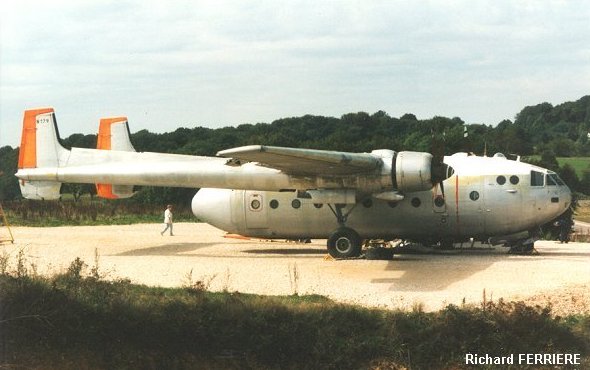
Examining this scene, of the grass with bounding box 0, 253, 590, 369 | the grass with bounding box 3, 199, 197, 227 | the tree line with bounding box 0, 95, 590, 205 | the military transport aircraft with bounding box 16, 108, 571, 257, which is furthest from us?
the tree line with bounding box 0, 95, 590, 205

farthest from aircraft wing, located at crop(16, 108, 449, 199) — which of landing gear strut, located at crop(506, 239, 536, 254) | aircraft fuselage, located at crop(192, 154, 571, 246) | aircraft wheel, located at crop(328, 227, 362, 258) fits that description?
landing gear strut, located at crop(506, 239, 536, 254)

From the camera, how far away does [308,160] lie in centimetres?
2145

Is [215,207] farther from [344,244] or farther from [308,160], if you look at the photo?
[308,160]

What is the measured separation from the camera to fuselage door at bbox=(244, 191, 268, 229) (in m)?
26.1

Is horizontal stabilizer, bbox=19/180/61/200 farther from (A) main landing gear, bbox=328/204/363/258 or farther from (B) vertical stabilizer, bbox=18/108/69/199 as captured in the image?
(A) main landing gear, bbox=328/204/363/258

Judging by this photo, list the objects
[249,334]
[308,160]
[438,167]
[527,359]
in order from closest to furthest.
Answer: [527,359], [249,334], [308,160], [438,167]

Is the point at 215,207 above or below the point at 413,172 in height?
below

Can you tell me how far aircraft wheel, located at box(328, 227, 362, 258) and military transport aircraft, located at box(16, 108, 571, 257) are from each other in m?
0.03

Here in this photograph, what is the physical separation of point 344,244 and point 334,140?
161 feet

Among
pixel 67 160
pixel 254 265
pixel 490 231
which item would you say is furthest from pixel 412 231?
→ pixel 67 160

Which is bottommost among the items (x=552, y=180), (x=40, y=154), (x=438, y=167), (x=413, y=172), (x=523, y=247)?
(x=523, y=247)

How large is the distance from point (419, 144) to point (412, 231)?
147 ft

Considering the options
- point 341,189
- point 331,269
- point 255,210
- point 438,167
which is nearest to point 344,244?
point 341,189

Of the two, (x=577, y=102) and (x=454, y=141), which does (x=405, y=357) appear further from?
(x=577, y=102)
